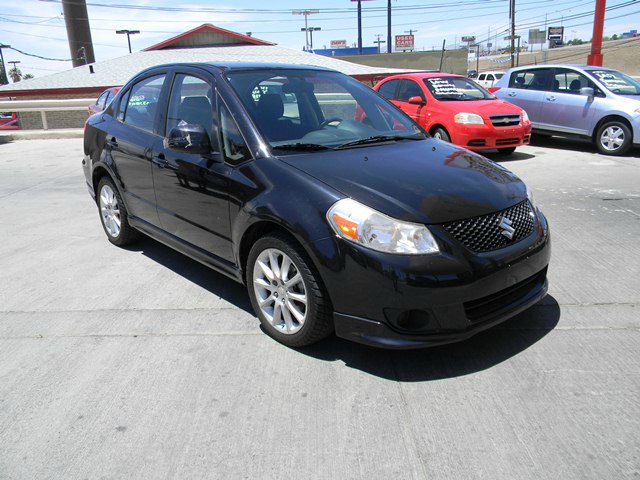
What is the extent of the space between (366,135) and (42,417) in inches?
107

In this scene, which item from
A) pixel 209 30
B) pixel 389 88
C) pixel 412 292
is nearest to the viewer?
pixel 412 292

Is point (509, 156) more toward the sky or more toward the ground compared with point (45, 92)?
more toward the ground

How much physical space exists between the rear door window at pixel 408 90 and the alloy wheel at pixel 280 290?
26.0 ft

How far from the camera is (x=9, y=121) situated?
2080 cm

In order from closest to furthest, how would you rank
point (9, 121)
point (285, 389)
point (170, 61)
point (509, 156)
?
point (285, 389) < point (509, 156) < point (9, 121) < point (170, 61)

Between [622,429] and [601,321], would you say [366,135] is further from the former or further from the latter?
[622,429]

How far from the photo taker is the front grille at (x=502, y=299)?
2.94 metres

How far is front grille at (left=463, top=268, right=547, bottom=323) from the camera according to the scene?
2939mm

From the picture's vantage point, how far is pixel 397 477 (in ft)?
7.49

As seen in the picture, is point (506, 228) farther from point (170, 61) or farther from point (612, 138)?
point (170, 61)

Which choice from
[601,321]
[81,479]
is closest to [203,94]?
[81,479]

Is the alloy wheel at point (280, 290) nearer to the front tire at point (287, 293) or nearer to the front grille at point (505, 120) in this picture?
the front tire at point (287, 293)

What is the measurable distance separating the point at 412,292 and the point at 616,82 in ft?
32.2

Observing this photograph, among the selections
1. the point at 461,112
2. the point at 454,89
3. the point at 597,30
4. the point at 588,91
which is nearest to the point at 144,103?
the point at 461,112
